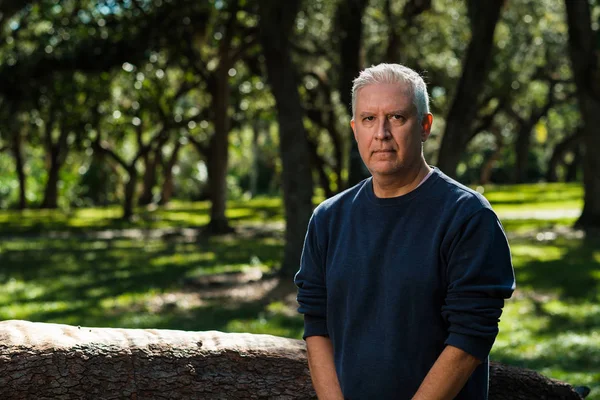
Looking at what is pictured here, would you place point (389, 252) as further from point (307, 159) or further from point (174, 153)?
point (174, 153)

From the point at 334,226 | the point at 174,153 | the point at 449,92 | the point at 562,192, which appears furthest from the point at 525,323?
the point at 174,153

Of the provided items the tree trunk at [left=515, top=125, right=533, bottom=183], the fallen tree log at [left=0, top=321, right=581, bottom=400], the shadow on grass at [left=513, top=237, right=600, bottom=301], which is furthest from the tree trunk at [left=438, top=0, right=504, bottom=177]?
the tree trunk at [left=515, top=125, right=533, bottom=183]

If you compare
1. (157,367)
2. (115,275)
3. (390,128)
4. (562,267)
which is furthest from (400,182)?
(115,275)

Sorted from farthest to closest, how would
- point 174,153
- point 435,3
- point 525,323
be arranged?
point 174,153 → point 435,3 → point 525,323

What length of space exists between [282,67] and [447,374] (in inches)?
364

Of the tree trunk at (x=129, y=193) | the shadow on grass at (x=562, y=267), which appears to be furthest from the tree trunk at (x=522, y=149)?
the shadow on grass at (x=562, y=267)

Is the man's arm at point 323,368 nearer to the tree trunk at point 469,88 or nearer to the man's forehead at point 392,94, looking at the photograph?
the man's forehead at point 392,94

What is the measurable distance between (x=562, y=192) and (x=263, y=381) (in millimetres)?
28851

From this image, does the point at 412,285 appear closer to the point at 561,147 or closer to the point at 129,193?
the point at 129,193

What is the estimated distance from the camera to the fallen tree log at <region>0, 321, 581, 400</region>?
346cm

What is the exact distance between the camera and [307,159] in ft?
37.6

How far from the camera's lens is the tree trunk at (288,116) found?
1137 centimetres

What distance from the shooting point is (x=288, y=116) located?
11398mm

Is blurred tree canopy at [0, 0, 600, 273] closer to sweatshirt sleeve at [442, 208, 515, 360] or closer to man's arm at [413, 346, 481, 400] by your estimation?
sweatshirt sleeve at [442, 208, 515, 360]
